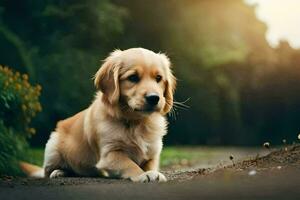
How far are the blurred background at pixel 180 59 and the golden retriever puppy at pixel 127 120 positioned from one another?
23.9 feet

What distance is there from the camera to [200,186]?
5.94 m

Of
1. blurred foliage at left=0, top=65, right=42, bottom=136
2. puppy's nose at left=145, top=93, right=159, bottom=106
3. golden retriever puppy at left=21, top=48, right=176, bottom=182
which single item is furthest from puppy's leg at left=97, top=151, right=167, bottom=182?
blurred foliage at left=0, top=65, right=42, bottom=136

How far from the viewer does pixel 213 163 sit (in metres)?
12.6

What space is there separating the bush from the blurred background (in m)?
4.13

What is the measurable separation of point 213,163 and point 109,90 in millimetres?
6107

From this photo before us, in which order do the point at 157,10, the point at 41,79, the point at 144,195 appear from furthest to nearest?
the point at 157,10 < the point at 41,79 < the point at 144,195

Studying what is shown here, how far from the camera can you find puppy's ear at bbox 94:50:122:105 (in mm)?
6718

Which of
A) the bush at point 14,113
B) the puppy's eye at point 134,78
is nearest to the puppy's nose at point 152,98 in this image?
the puppy's eye at point 134,78

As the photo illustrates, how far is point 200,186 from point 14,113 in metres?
4.73

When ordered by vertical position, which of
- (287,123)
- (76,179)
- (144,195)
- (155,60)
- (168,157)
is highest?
(287,123)

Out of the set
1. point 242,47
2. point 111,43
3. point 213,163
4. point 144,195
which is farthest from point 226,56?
point 144,195

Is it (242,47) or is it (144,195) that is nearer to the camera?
(144,195)

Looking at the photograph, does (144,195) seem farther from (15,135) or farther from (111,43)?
(111,43)

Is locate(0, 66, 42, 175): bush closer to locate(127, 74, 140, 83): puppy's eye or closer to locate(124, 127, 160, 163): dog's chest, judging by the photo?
locate(124, 127, 160, 163): dog's chest
